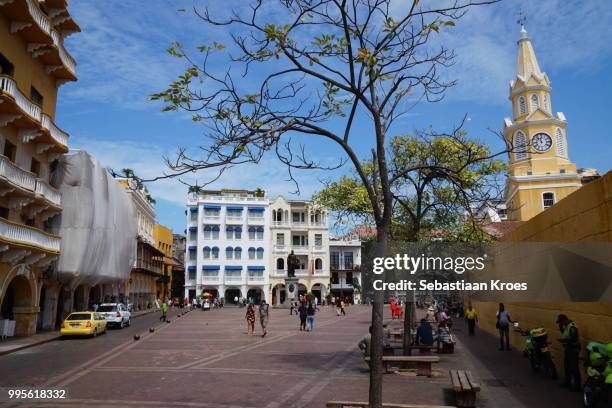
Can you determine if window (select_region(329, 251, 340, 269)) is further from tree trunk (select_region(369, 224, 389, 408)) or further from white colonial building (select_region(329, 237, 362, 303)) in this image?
tree trunk (select_region(369, 224, 389, 408))

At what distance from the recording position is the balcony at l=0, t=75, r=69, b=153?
20.1m

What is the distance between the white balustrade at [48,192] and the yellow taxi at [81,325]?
5919mm

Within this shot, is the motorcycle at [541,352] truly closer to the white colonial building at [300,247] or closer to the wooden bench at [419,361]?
the wooden bench at [419,361]

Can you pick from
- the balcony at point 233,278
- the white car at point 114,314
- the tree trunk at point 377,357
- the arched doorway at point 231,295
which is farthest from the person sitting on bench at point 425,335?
the arched doorway at point 231,295

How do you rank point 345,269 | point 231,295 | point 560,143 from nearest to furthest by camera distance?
point 560,143, point 231,295, point 345,269

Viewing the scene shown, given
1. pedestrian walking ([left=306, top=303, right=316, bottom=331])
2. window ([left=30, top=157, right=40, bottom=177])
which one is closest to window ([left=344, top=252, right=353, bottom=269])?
pedestrian walking ([left=306, top=303, right=316, bottom=331])

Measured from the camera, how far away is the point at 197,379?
12.0m

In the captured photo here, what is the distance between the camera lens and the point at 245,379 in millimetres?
12008

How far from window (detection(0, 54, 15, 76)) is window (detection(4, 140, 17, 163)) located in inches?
117

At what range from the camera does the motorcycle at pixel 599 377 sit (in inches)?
315

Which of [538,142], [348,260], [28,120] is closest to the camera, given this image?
[28,120]

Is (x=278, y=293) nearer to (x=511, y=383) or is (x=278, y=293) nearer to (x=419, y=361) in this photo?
(x=419, y=361)

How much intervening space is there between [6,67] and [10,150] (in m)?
3.66

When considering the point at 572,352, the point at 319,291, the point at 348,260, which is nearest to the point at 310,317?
the point at 572,352
